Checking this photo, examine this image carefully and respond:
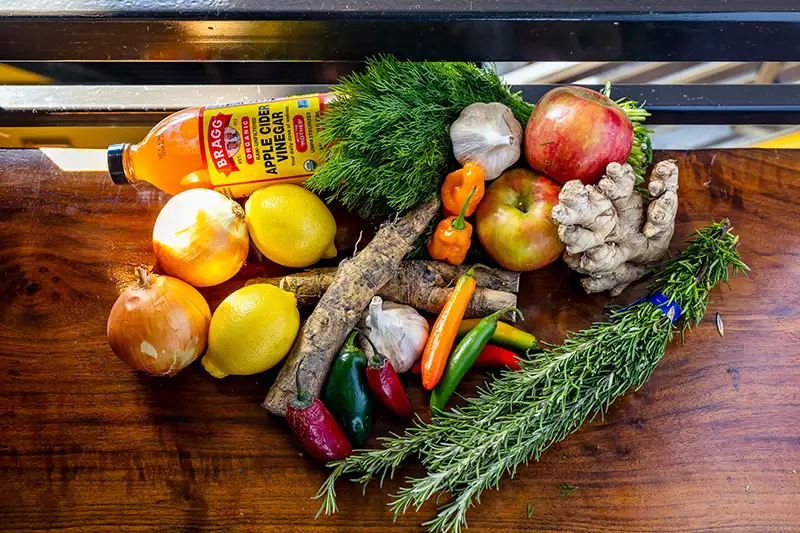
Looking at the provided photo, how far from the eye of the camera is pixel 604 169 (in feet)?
3.47

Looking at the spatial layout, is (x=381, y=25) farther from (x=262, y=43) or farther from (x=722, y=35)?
A: (x=722, y=35)

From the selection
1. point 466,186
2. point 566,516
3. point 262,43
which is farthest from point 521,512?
point 262,43

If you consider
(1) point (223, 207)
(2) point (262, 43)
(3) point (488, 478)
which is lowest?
(3) point (488, 478)

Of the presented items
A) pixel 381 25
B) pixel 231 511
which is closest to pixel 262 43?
pixel 381 25

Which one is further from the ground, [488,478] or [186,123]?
[186,123]

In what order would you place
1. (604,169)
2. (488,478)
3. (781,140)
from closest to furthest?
(488,478) < (604,169) < (781,140)

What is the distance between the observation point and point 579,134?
1030mm

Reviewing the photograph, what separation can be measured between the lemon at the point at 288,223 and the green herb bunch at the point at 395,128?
41mm

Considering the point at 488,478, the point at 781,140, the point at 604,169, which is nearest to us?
the point at 488,478

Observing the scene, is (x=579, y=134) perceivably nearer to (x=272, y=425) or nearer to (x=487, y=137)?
(x=487, y=137)

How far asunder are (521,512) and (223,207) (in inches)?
24.5

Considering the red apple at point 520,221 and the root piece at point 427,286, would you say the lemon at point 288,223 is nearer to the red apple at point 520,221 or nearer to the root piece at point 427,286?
the root piece at point 427,286

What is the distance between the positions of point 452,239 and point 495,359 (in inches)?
7.5

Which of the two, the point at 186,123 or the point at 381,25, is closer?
the point at 381,25
